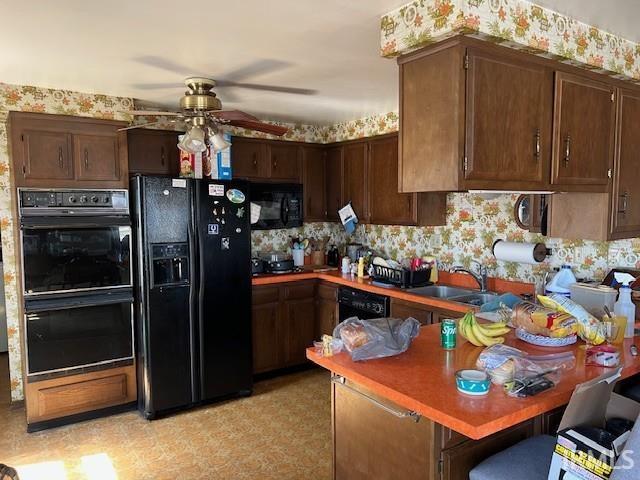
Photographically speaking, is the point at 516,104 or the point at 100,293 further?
the point at 100,293

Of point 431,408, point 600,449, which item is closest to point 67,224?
point 431,408

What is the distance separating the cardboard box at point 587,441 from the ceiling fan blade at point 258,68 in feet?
7.28

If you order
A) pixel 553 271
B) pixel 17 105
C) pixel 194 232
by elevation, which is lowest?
pixel 553 271

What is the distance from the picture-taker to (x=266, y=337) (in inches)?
165

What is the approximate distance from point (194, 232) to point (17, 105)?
1541mm

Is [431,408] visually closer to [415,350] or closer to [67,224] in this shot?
[415,350]

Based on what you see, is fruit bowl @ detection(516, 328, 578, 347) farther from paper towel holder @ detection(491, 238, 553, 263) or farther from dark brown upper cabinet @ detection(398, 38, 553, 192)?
paper towel holder @ detection(491, 238, 553, 263)

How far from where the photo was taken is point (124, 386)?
354cm

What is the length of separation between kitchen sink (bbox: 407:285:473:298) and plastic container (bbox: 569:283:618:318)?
1.18 meters

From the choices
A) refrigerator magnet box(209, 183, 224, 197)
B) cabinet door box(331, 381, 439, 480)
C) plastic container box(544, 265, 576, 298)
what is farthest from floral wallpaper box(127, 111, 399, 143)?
cabinet door box(331, 381, 439, 480)

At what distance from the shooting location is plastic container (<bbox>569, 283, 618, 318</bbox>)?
237 centimetres

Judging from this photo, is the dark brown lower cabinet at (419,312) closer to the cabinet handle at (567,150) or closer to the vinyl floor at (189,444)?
the vinyl floor at (189,444)

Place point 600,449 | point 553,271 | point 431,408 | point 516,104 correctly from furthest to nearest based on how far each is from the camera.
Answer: point 553,271 → point 516,104 → point 431,408 → point 600,449

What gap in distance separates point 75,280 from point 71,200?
560 millimetres
